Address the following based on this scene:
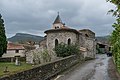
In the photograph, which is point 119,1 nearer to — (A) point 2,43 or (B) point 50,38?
(B) point 50,38

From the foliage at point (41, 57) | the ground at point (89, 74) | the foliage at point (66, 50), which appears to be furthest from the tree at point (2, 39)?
the ground at point (89, 74)

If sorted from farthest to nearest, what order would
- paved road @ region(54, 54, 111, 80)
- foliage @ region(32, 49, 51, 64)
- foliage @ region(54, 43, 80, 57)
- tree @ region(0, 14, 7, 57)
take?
1. tree @ region(0, 14, 7, 57)
2. foliage @ region(32, 49, 51, 64)
3. foliage @ region(54, 43, 80, 57)
4. paved road @ region(54, 54, 111, 80)

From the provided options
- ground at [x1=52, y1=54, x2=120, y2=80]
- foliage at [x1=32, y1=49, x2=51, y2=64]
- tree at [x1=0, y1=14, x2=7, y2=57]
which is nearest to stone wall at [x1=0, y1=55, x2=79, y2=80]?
ground at [x1=52, y1=54, x2=120, y2=80]

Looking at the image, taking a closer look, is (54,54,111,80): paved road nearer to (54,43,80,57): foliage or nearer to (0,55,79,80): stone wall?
(0,55,79,80): stone wall

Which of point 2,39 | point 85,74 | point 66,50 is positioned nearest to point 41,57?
point 66,50

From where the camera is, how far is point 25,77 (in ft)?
35.1

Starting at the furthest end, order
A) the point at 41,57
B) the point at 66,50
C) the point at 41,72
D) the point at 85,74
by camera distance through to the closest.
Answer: the point at 41,57 < the point at 66,50 < the point at 85,74 < the point at 41,72

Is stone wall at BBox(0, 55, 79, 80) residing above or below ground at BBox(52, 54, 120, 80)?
above

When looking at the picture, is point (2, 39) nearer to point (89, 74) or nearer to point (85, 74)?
point (85, 74)

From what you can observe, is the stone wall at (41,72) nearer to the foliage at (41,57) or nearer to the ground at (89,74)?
the ground at (89,74)

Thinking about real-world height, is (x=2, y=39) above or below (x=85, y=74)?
above

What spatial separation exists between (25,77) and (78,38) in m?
32.7

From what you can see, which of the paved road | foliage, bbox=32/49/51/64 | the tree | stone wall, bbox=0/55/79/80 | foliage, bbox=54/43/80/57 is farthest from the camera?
the tree

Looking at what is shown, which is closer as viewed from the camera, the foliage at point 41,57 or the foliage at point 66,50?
the foliage at point 66,50
